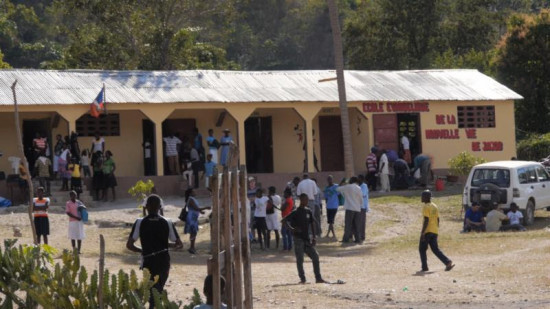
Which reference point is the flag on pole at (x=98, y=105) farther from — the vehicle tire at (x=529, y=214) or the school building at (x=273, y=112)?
the vehicle tire at (x=529, y=214)

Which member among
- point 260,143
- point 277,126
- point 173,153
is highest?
point 277,126

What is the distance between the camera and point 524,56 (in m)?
41.1

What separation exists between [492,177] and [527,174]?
1.00 metres

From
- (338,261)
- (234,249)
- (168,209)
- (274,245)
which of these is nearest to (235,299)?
(234,249)

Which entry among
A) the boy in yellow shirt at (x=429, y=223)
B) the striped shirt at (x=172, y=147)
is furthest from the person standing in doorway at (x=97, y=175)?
the boy in yellow shirt at (x=429, y=223)

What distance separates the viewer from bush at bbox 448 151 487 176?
32688 mm

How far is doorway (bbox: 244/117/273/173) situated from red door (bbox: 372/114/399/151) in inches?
134

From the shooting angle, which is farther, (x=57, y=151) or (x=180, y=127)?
(x=180, y=127)

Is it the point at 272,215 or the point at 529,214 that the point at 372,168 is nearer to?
the point at 529,214

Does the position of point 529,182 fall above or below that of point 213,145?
below

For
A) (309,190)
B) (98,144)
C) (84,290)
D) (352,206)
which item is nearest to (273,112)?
(98,144)

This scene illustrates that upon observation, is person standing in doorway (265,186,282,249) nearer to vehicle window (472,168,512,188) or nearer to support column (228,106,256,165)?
vehicle window (472,168,512,188)

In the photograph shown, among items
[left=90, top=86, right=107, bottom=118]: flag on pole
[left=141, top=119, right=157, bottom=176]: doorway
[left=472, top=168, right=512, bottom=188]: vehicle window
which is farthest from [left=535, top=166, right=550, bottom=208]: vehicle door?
[left=90, top=86, right=107, bottom=118]: flag on pole

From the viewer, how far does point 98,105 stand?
28391mm
